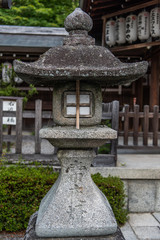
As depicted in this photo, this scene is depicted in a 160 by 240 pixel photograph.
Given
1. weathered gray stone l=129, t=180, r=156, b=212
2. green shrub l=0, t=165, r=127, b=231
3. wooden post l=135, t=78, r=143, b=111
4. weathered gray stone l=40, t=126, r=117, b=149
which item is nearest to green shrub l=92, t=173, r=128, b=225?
green shrub l=0, t=165, r=127, b=231

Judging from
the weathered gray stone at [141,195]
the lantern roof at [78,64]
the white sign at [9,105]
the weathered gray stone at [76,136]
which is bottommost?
the weathered gray stone at [141,195]

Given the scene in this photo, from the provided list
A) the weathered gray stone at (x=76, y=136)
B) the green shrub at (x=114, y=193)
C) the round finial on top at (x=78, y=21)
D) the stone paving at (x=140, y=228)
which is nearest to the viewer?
the weathered gray stone at (x=76, y=136)

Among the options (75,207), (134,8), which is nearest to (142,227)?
(75,207)

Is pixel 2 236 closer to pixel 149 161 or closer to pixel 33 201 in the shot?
pixel 33 201

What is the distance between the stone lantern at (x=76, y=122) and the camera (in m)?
2.31

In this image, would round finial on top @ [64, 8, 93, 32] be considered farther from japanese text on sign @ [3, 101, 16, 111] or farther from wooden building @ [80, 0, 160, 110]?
wooden building @ [80, 0, 160, 110]

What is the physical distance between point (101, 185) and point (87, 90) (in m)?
1.74

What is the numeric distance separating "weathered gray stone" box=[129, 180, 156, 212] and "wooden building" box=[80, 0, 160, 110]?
366 centimetres

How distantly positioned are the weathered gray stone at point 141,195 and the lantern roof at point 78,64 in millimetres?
2397

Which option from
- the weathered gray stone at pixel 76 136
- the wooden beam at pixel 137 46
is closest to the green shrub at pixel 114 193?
the weathered gray stone at pixel 76 136

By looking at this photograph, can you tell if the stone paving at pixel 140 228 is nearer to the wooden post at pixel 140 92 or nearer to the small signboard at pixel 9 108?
the small signboard at pixel 9 108

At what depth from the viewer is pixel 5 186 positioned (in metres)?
3.57

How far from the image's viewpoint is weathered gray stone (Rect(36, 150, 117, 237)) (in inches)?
96.8

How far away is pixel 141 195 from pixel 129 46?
415 centimetres
